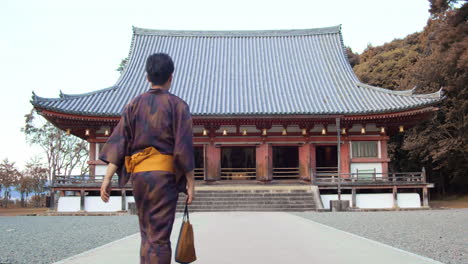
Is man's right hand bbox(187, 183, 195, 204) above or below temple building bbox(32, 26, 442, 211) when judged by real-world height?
below

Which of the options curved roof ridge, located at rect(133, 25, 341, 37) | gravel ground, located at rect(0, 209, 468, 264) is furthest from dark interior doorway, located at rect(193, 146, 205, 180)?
gravel ground, located at rect(0, 209, 468, 264)

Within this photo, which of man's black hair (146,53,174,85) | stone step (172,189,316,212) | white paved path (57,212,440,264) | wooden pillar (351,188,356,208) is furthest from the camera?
wooden pillar (351,188,356,208)

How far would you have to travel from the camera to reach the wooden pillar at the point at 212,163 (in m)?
17.5

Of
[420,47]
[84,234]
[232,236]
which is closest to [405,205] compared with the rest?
[232,236]

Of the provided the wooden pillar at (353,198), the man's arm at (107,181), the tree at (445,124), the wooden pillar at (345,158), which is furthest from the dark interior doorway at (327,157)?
the man's arm at (107,181)

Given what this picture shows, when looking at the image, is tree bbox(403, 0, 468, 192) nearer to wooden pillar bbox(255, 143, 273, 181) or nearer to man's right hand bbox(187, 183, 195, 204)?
wooden pillar bbox(255, 143, 273, 181)

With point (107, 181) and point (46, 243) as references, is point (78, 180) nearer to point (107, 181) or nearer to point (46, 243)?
point (46, 243)

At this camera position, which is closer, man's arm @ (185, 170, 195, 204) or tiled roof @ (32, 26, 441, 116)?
man's arm @ (185, 170, 195, 204)

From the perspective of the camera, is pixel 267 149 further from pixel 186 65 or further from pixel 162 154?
pixel 162 154

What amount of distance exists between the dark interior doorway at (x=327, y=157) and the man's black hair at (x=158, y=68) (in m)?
16.4

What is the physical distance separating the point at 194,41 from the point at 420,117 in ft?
44.4

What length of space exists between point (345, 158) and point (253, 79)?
21.0 feet

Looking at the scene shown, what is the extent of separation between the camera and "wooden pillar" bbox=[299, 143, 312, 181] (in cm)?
1748

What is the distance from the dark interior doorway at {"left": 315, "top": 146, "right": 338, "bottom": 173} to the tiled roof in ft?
7.77
